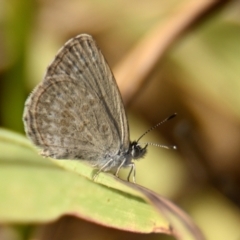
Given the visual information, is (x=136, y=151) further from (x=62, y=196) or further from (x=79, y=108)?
(x=62, y=196)

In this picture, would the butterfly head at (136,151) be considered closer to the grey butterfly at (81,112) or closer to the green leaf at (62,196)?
the grey butterfly at (81,112)

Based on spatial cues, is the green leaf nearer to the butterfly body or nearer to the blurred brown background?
the butterfly body

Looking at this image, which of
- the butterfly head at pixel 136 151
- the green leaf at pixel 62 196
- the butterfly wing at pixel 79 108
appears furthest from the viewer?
the butterfly head at pixel 136 151

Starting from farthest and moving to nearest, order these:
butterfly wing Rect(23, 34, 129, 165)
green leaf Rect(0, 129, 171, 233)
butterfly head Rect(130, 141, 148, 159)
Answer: butterfly head Rect(130, 141, 148, 159), butterfly wing Rect(23, 34, 129, 165), green leaf Rect(0, 129, 171, 233)

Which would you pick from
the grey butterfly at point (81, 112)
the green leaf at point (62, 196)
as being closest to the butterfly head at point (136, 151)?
the grey butterfly at point (81, 112)

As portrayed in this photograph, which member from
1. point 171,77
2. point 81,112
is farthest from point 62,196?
point 171,77

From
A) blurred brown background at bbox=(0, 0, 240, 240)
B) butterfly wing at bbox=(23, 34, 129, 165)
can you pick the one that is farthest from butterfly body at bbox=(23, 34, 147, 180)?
blurred brown background at bbox=(0, 0, 240, 240)
